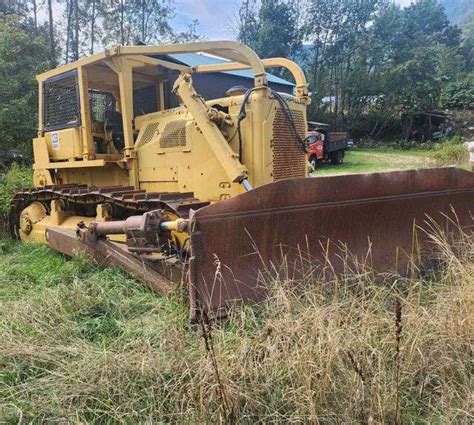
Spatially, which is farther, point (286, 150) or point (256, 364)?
point (286, 150)

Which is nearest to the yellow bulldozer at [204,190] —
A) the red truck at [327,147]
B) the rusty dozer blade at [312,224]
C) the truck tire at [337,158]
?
the rusty dozer blade at [312,224]

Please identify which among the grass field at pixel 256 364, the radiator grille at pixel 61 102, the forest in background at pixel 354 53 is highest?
the forest in background at pixel 354 53

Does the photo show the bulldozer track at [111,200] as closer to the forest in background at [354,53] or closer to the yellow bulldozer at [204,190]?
the yellow bulldozer at [204,190]

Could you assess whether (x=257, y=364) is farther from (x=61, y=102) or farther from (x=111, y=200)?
(x=61, y=102)

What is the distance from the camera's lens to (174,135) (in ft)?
14.7

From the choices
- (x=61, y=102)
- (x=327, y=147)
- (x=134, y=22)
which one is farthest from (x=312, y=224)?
(x=134, y=22)

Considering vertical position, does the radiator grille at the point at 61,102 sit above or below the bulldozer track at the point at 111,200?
above

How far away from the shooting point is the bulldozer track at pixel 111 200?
379cm

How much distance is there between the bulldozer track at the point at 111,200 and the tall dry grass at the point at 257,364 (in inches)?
42.9

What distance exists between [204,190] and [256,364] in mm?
2329

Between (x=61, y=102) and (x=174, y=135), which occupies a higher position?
(x=61, y=102)

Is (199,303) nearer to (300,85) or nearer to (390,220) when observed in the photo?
(390,220)

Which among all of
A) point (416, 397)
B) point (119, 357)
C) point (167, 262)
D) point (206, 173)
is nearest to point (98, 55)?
point (206, 173)

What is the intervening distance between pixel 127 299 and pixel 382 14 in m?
31.1
